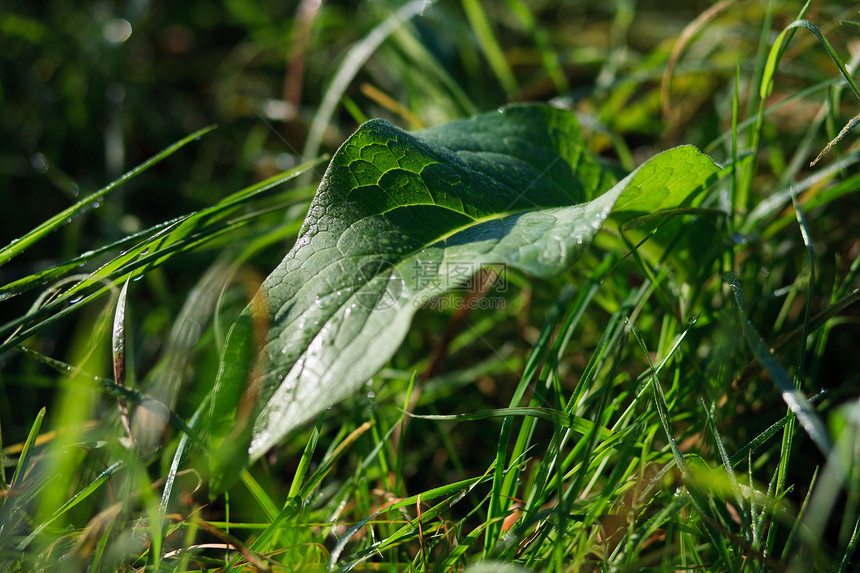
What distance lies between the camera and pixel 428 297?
29.5 inches

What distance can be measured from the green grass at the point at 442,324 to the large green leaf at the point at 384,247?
3.0 inches

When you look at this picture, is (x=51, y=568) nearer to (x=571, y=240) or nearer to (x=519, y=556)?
(x=519, y=556)

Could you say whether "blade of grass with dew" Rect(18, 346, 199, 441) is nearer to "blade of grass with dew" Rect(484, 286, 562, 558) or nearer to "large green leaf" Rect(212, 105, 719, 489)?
"large green leaf" Rect(212, 105, 719, 489)

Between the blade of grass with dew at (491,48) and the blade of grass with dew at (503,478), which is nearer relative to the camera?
→ the blade of grass with dew at (503,478)

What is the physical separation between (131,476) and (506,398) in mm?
853

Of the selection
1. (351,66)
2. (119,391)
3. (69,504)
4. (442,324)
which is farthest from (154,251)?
(351,66)

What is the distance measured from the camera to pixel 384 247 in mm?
877

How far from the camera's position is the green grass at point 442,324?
0.85 m

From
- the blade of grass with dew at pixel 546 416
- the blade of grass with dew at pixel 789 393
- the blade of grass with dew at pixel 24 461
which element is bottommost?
the blade of grass with dew at pixel 789 393

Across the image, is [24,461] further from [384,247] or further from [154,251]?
[384,247]

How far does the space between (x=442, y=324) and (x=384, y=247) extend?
0.67 meters

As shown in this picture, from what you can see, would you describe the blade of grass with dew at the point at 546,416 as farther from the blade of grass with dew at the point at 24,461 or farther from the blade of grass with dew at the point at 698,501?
the blade of grass with dew at the point at 24,461

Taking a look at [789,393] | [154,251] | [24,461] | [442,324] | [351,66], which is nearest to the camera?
[789,393]

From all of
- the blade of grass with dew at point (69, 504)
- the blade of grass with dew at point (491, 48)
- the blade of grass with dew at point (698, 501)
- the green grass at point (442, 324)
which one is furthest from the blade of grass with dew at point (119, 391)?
the blade of grass with dew at point (491, 48)
